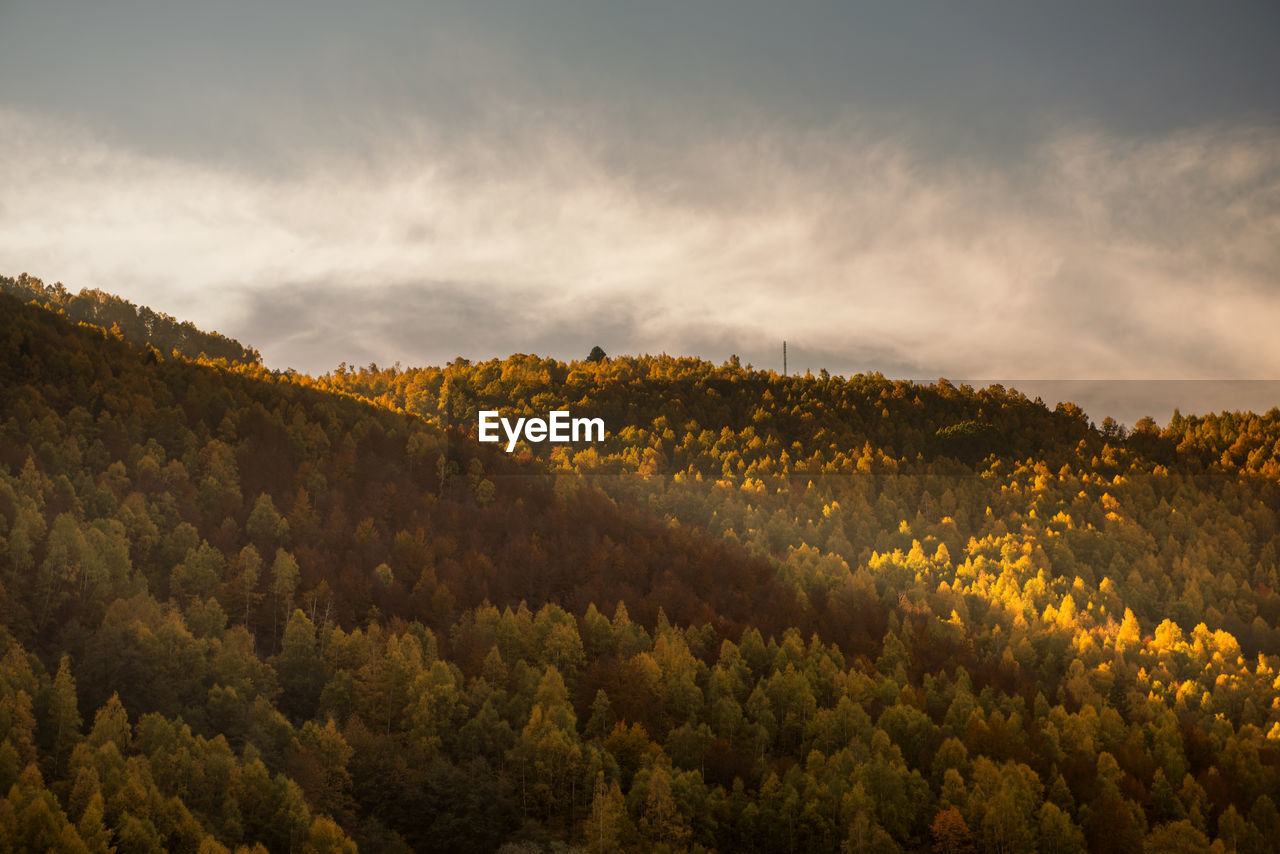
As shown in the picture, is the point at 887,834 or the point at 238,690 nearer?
the point at 887,834

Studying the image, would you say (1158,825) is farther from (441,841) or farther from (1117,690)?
(441,841)

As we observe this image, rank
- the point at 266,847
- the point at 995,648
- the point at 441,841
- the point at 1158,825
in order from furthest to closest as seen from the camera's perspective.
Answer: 1. the point at 995,648
2. the point at 1158,825
3. the point at 441,841
4. the point at 266,847

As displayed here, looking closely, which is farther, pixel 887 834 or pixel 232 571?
pixel 232 571

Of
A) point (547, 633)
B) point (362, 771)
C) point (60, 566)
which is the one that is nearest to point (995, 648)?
point (547, 633)

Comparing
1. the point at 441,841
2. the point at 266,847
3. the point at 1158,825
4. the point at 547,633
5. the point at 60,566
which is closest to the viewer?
the point at 266,847

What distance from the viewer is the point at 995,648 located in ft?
654

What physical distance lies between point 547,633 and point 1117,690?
99.9 metres

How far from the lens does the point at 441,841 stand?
12888cm

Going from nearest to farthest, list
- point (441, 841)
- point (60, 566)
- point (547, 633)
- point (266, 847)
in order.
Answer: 1. point (266, 847)
2. point (441, 841)
3. point (60, 566)
4. point (547, 633)

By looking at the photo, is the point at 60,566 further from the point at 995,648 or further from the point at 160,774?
the point at 995,648

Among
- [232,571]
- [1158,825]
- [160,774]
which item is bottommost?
[1158,825]

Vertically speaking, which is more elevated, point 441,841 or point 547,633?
point 547,633

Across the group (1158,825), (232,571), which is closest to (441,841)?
(232,571)

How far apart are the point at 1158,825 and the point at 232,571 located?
153814mm
